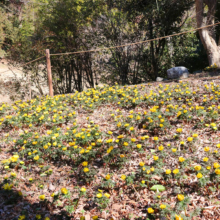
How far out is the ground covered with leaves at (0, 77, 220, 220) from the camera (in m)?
2.04

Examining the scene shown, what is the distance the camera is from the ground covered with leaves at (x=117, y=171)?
2.04m

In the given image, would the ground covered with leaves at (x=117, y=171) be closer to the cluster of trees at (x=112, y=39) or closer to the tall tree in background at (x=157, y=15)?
the cluster of trees at (x=112, y=39)

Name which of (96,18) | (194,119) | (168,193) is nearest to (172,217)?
(168,193)

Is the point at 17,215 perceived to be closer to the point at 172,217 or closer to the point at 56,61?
the point at 172,217

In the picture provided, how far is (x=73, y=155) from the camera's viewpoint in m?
2.83

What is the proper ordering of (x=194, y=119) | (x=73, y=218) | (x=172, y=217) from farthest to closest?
(x=194, y=119) → (x=73, y=218) → (x=172, y=217)

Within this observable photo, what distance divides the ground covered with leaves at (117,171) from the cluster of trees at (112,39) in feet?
15.0

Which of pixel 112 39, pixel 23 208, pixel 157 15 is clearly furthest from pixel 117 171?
pixel 157 15

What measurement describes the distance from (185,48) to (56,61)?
545 cm

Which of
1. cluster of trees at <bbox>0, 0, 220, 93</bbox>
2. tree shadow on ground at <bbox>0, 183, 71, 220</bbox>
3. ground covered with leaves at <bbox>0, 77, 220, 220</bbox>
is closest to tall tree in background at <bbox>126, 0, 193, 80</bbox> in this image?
cluster of trees at <bbox>0, 0, 220, 93</bbox>

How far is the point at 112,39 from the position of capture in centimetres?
768

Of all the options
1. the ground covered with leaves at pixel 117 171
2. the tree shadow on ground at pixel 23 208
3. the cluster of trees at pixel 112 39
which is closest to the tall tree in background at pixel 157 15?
the cluster of trees at pixel 112 39

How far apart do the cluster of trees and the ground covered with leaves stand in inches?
179


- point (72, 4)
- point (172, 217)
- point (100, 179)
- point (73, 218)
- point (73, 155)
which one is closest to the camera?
point (172, 217)
